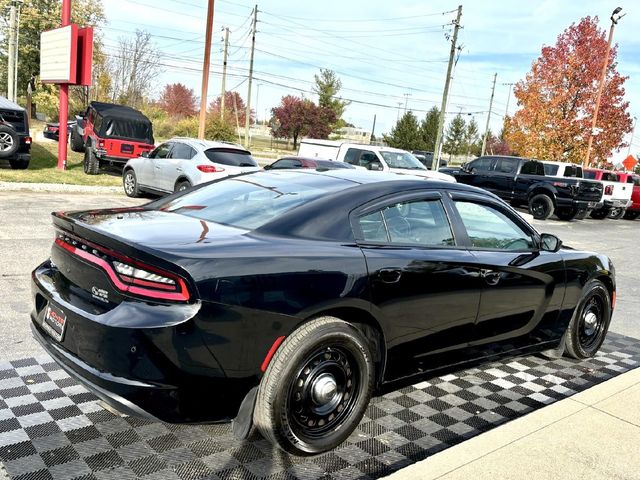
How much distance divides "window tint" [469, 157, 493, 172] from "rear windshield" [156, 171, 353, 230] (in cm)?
1715

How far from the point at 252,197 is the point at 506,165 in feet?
57.5

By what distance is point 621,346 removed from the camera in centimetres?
560

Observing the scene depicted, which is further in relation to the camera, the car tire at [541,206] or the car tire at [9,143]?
the car tire at [541,206]

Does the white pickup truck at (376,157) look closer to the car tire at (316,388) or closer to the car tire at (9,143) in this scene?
the car tire at (9,143)

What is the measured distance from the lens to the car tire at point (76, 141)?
22.4 meters

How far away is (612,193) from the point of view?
21.0 m

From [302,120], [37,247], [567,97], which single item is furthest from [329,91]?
[37,247]

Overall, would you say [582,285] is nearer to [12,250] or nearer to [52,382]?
[52,382]

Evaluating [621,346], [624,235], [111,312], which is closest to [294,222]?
[111,312]

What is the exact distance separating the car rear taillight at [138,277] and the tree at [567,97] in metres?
31.7

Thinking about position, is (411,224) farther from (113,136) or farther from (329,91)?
(329,91)

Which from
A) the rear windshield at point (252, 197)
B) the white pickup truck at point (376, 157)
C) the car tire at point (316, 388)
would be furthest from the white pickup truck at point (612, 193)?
the car tire at point (316, 388)

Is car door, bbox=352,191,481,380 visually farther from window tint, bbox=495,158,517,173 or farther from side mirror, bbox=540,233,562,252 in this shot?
window tint, bbox=495,158,517,173

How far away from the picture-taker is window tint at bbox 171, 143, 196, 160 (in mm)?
12281
